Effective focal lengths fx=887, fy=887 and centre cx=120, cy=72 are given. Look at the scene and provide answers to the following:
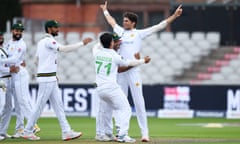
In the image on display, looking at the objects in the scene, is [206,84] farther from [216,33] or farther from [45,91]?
[45,91]

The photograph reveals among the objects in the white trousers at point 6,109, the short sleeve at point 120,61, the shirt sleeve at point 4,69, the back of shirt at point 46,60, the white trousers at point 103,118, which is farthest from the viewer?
the white trousers at point 6,109

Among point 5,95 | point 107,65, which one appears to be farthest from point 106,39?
point 5,95

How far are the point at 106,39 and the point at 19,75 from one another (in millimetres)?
2484

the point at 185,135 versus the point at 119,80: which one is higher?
the point at 119,80

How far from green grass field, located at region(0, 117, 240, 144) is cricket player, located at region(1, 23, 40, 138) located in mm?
600

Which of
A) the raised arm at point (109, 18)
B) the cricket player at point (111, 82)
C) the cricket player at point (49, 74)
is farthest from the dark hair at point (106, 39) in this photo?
the cricket player at point (49, 74)

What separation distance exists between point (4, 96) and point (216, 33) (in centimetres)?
1408

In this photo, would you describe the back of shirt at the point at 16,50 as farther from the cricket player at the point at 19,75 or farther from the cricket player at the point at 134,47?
the cricket player at the point at 134,47

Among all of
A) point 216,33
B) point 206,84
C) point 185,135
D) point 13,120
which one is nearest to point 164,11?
point 216,33

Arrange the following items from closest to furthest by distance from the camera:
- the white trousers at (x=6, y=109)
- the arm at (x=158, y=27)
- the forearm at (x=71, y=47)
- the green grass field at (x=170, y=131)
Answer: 1. the forearm at (x=71, y=47)
2. the arm at (x=158, y=27)
3. the green grass field at (x=170, y=131)
4. the white trousers at (x=6, y=109)

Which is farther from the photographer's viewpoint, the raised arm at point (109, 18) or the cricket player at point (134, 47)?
the raised arm at point (109, 18)

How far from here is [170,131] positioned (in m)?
19.3

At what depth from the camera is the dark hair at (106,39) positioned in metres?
15.4

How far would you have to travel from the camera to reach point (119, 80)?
16.0m
